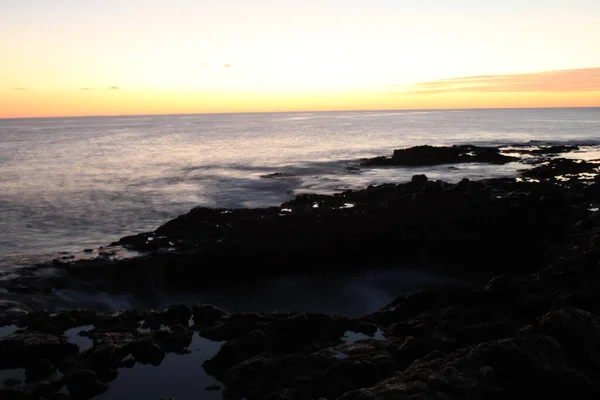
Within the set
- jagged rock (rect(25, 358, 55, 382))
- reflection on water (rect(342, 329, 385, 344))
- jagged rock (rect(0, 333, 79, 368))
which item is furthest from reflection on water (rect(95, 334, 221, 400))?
reflection on water (rect(342, 329, 385, 344))

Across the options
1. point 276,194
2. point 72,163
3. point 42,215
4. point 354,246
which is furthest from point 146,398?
point 72,163

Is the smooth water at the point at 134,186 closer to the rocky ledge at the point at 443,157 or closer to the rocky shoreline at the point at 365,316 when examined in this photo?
the rocky ledge at the point at 443,157

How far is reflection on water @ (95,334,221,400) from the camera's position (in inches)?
400

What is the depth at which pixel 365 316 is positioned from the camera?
13.6 m

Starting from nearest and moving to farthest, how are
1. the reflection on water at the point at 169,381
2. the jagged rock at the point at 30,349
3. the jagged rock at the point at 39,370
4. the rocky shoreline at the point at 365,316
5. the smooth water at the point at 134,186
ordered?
the rocky shoreline at the point at 365,316 < the reflection on water at the point at 169,381 < the jagged rock at the point at 39,370 < the jagged rock at the point at 30,349 < the smooth water at the point at 134,186

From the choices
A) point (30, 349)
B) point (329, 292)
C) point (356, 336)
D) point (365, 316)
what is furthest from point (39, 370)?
point (329, 292)

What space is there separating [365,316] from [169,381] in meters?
5.32

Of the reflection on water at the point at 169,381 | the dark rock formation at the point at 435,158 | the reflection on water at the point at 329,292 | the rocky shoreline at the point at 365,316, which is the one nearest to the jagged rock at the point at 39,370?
the rocky shoreline at the point at 365,316

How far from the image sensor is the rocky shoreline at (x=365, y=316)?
8531 mm

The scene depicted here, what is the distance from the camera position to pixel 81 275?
17.8 meters

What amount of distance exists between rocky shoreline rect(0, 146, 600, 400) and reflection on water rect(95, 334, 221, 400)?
0.23 metres

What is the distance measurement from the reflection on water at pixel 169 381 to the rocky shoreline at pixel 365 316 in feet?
0.75

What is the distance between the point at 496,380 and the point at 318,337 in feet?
15.9

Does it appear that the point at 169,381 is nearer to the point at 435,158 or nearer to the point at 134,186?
the point at 134,186
